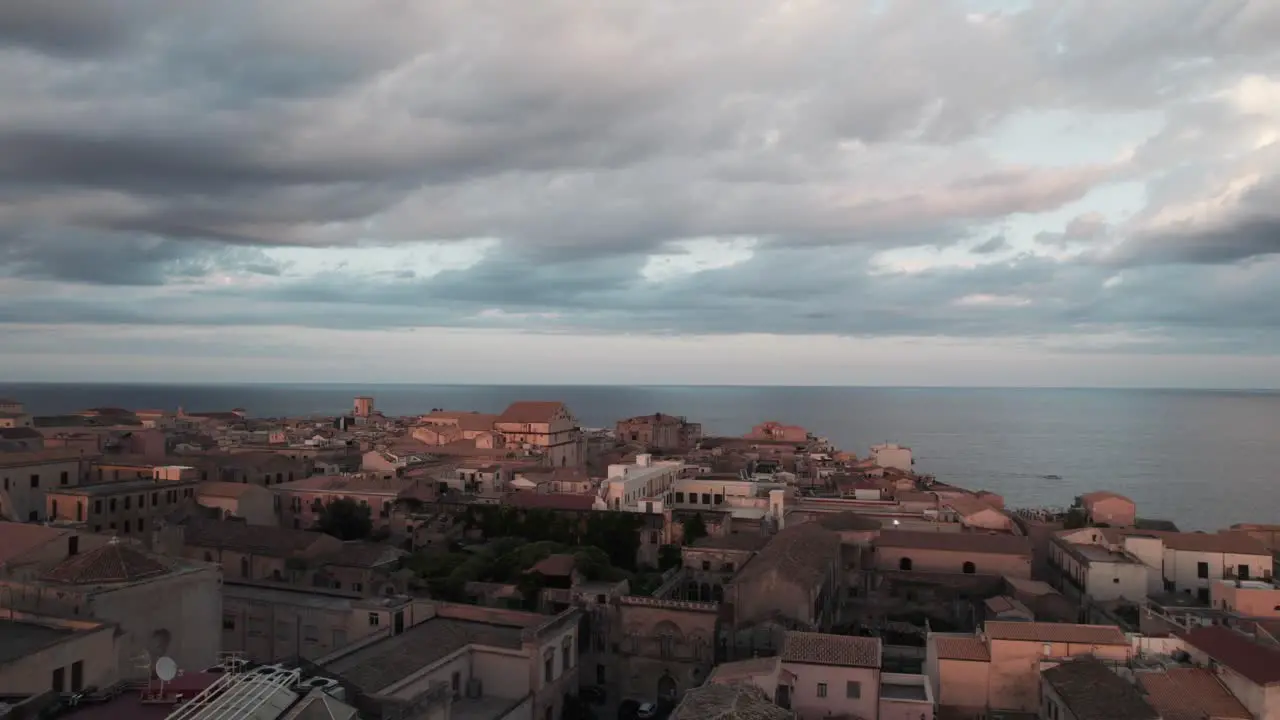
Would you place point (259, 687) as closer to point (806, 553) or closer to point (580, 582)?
point (580, 582)

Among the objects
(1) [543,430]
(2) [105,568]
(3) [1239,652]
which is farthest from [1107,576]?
(1) [543,430]

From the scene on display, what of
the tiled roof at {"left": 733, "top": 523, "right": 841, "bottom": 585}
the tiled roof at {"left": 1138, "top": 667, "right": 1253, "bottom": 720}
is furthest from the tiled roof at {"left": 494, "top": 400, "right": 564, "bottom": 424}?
the tiled roof at {"left": 1138, "top": 667, "right": 1253, "bottom": 720}

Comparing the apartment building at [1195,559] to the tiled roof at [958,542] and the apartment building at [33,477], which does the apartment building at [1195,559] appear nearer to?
the tiled roof at [958,542]

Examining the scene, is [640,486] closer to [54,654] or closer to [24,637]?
[24,637]

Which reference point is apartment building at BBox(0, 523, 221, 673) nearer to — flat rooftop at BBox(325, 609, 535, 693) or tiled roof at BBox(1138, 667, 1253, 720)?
flat rooftop at BBox(325, 609, 535, 693)

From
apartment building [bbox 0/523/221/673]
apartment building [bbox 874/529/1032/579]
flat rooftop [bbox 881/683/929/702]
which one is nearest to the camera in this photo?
apartment building [bbox 0/523/221/673]

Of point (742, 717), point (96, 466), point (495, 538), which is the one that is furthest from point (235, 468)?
point (742, 717)

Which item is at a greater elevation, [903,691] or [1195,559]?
[1195,559]
